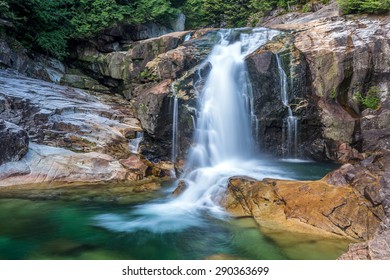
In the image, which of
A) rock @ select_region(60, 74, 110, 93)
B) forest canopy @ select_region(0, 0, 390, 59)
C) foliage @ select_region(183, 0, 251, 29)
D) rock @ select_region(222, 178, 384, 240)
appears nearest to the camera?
rock @ select_region(222, 178, 384, 240)

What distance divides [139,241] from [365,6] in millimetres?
12905

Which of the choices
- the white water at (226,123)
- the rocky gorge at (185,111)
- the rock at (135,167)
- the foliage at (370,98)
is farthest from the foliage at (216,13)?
the rock at (135,167)

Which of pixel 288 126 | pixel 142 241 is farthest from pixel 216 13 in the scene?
pixel 142 241

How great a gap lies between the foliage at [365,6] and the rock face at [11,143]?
13.8 m

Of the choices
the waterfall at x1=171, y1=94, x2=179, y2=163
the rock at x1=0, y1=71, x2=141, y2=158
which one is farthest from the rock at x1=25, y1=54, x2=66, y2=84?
the waterfall at x1=171, y1=94, x2=179, y2=163

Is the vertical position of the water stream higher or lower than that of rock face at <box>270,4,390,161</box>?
lower

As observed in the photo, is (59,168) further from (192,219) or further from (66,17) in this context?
(66,17)

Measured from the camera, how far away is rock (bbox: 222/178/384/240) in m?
5.79

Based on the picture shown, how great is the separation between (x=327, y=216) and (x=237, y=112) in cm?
Answer: 687

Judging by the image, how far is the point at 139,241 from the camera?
6.04m

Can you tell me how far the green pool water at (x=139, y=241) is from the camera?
5.34m

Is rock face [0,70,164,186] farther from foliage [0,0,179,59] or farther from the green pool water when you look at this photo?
foliage [0,0,179,59]

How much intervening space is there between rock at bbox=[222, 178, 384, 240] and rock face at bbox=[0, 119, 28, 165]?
6.87 m

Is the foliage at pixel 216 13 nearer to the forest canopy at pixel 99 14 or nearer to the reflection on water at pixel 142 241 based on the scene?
the forest canopy at pixel 99 14
